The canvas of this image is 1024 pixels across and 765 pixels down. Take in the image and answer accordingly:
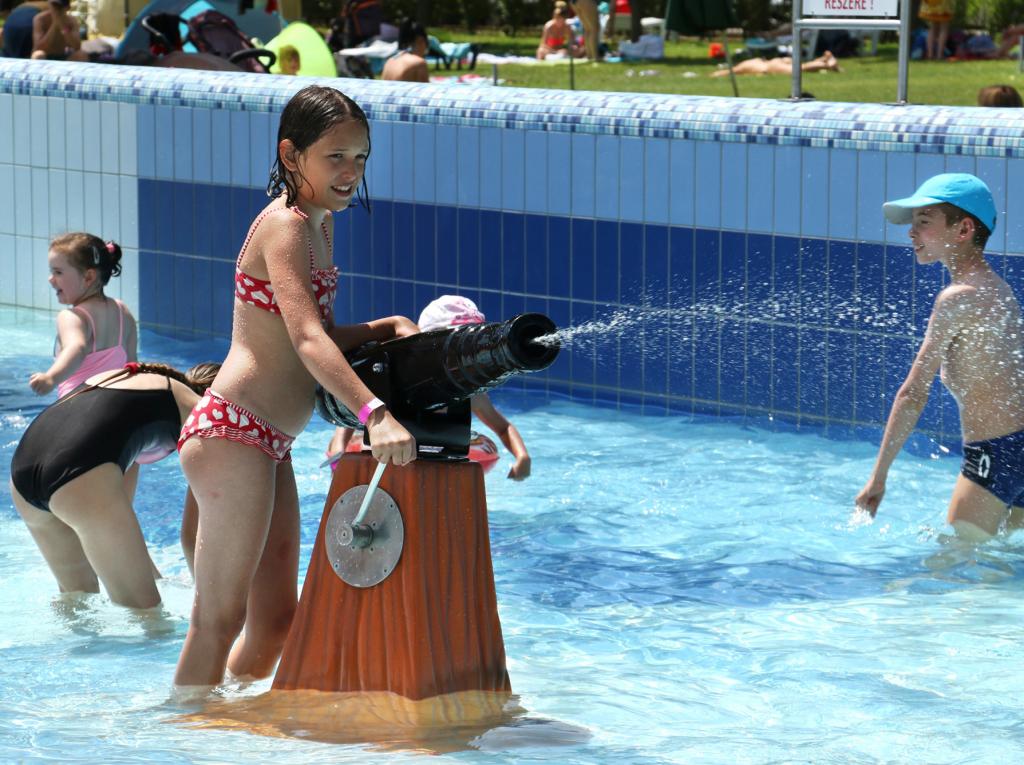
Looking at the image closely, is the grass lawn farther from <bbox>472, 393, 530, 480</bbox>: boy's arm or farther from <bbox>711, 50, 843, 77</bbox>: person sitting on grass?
<bbox>472, 393, 530, 480</bbox>: boy's arm

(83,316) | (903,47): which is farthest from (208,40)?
(83,316)

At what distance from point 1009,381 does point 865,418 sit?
5.62ft

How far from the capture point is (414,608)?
360 cm

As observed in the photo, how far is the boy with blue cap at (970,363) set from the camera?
17.3 ft

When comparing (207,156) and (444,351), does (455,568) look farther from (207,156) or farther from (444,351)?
(207,156)

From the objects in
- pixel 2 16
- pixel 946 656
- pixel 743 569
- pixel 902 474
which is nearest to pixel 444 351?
pixel 946 656

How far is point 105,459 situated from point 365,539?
4.16 ft

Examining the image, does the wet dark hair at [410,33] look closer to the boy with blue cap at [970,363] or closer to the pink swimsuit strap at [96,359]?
the pink swimsuit strap at [96,359]

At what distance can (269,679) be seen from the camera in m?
3.98

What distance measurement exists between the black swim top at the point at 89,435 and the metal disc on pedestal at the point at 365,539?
3.79 feet

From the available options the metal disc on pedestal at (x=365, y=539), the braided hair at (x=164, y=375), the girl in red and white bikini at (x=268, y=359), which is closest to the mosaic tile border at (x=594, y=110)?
the braided hair at (x=164, y=375)

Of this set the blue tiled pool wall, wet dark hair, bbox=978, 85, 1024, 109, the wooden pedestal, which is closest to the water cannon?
the wooden pedestal

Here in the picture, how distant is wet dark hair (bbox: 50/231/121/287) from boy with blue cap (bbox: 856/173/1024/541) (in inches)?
104

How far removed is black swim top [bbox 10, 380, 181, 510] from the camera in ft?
15.0
